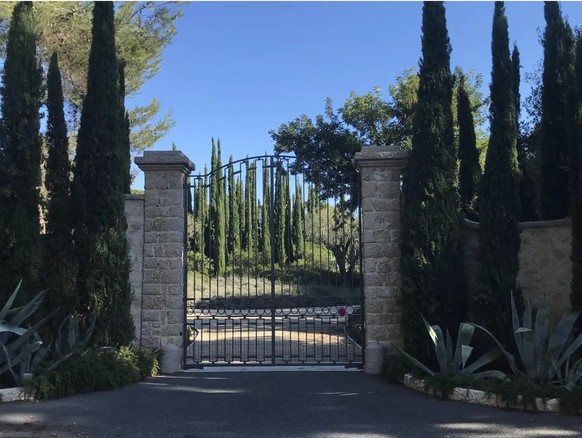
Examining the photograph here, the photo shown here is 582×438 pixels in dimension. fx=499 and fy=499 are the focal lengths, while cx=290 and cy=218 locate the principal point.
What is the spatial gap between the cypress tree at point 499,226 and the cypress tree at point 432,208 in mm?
398

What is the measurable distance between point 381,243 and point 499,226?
1.71m

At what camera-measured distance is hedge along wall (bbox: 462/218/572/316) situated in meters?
7.12

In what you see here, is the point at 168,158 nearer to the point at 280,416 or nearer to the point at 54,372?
the point at 54,372

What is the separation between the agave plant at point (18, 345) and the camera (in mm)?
5883

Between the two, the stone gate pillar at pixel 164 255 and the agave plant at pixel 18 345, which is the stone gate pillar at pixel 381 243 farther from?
the agave plant at pixel 18 345

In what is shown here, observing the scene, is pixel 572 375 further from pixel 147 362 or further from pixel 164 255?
pixel 164 255

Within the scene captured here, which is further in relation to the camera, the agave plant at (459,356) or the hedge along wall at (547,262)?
the hedge along wall at (547,262)

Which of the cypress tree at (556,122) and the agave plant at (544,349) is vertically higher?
the cypress tree at (556,122)

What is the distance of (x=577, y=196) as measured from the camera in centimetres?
649

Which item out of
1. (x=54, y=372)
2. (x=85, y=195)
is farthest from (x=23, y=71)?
(x=54, y=372)

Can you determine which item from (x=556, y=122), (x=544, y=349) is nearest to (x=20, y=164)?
(x=544, y=349)

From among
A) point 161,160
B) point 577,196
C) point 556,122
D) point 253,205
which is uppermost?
point 556,122

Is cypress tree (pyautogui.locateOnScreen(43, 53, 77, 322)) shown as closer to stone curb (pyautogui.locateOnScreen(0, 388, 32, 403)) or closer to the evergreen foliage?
stone curb (pyautogui.locateOnScreen(0, 388, 32, 403))

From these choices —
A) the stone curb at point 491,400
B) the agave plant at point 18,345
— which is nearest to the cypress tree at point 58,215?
the agave plant at point 18,345
